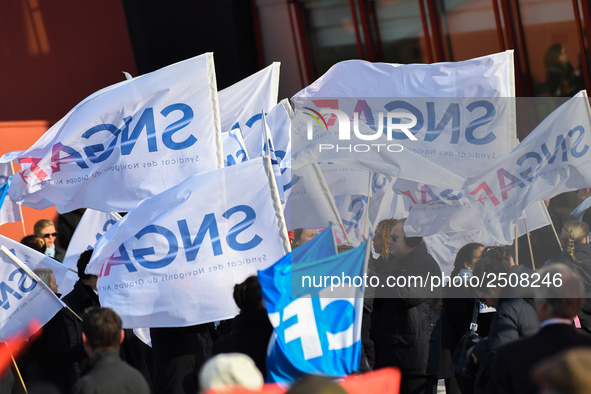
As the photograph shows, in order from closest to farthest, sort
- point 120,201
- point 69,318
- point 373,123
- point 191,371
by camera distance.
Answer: point 191,371 < point 69,318 < point 120,201 < point 373,123

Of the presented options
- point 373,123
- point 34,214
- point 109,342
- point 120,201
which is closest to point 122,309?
point 120,201

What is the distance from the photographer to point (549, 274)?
4781 mm

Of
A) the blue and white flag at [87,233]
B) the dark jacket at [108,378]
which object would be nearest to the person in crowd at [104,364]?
the dark jacket at [108,378]

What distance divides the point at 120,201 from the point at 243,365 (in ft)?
14.8

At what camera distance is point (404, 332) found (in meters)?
7.54

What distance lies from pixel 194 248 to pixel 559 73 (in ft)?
30.7

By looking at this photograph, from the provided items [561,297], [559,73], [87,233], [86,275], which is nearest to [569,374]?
[561,297]

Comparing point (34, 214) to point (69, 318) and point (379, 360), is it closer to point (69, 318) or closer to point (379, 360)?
point (69, 318)

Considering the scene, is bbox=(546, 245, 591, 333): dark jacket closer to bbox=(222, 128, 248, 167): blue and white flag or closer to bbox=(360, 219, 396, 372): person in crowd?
bbox=(360, 219, 396, 372): person in crowd

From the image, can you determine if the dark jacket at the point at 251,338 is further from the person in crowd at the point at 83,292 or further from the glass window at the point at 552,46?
the glass window at the point at 552,46

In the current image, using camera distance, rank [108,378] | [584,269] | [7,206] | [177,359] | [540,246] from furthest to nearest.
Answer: [7,206] < [540,246] < [584,269] < [177,359] < [108,378]

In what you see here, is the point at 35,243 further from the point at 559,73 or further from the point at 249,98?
the point at 559,73

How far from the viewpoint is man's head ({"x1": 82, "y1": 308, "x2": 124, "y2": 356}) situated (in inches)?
203

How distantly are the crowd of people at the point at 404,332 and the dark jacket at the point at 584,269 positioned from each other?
0.4 inches
